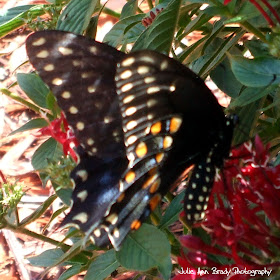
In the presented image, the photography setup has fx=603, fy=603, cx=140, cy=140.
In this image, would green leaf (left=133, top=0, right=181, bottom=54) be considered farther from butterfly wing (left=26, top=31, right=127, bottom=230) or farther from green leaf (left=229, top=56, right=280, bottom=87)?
green leaf (left=229, top=56, right=280, bottom=87)

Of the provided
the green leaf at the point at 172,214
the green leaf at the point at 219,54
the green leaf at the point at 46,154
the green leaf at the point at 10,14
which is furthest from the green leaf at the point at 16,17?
the green leaf at the point at 172,214

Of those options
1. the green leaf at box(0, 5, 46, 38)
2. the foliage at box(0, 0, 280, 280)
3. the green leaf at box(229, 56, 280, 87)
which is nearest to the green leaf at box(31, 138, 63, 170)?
the foliage at box(0, 0, 280, 280)

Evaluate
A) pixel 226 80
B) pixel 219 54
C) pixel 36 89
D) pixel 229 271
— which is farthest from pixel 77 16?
pixel 229 271

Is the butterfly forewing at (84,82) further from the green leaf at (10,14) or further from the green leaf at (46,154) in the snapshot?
the green leaf at (10,14)

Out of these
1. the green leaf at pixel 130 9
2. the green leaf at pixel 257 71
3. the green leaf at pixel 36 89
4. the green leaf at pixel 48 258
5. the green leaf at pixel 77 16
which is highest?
the green leaf at pixel 77 16

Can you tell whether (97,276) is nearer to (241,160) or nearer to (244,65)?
(241,160)

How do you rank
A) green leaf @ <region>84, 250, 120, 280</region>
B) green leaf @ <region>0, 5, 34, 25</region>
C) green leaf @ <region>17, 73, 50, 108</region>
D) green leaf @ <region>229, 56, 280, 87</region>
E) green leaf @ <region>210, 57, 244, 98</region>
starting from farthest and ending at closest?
1. green leaf @ <region>0, 5, 34, 25</region>
2. green leaf @ <region>210, 57, 244, 98</region>
3. green leaf @ <region>17, 73, 50, 108</region>
4. green leaf @ <region>84, 250, 120, 280</region>
5. green leaf @ <region>229, 56, 280, 87</region>
